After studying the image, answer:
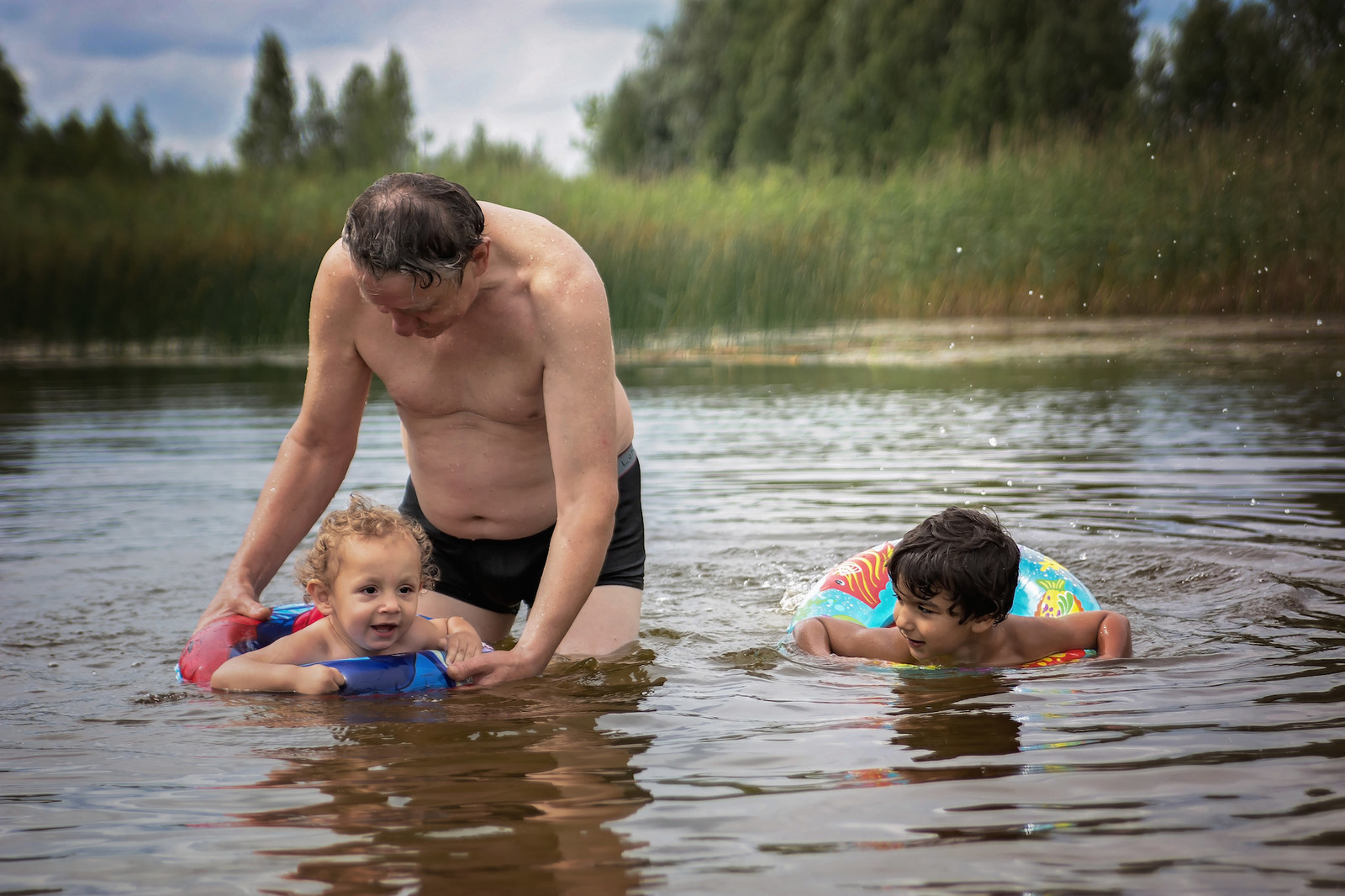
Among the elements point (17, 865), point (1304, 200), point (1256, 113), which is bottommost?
point (17, 865)

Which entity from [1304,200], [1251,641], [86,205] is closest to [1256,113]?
[1304,200]

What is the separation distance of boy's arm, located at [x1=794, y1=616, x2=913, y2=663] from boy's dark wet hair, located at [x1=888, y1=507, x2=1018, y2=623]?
0.18 meters

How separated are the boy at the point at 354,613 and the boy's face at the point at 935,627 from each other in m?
1.19

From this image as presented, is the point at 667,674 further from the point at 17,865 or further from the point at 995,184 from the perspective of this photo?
the point at 995,184

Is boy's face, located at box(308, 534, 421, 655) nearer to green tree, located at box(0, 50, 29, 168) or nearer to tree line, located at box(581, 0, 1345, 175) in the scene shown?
tree line, located at box(581, 0, 1345, 175)

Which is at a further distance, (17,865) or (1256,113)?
(1256,113)

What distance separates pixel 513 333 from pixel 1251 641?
224 centimetres

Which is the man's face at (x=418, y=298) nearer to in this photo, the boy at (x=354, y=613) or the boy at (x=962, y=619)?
the boy at (x=354, y=613)

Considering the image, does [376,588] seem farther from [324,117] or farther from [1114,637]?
[324,117]

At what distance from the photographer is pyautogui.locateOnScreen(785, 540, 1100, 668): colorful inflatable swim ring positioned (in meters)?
4.20

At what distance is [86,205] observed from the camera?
18484mm

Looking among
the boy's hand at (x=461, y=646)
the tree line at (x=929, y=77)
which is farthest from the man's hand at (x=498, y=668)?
the tree line at (x=929, y=77)

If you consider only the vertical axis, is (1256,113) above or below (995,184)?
above

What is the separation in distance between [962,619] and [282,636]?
1860 millimetres
